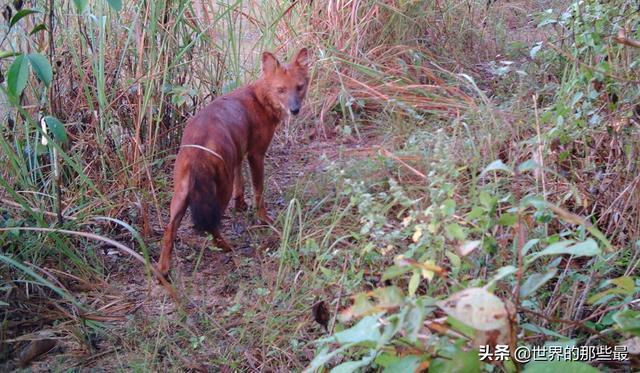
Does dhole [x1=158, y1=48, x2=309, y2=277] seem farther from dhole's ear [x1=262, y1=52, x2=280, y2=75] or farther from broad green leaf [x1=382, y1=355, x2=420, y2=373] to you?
broad green leaf [x1=382, y1=355, x2=420, y2=373]

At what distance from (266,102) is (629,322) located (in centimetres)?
301

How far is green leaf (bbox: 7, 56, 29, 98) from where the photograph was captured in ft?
8.85

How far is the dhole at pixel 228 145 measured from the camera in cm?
343

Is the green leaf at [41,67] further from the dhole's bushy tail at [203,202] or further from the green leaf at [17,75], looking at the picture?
the dhole's bushy tail at [203,202]

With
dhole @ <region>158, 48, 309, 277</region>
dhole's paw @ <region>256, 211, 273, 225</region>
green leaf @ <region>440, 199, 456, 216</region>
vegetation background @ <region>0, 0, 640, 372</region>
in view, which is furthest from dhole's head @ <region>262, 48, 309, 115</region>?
green leaf @ <region>440, 199, 456, 216</region>

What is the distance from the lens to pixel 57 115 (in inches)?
156

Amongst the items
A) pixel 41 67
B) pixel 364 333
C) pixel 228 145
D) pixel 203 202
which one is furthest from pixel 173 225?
pixel 364 333

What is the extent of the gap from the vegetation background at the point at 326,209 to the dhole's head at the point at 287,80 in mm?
282

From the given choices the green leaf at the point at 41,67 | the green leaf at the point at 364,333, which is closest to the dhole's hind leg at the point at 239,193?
the green leaf at the point at 41,67

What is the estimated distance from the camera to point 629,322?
6.06 feet

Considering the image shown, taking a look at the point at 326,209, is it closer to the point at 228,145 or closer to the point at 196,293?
the point at 228,145

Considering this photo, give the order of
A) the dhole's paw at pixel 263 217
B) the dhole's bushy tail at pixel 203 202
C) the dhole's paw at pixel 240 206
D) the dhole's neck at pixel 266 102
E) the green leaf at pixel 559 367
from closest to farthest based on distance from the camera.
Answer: the green leaf at pixel 559 367, the dhole's bushy tail at pixel 203 202, the dhole's paw at pixel 263 217, the dhole's paw at pixel 240 206, the dhole's neck at pixel 266 102

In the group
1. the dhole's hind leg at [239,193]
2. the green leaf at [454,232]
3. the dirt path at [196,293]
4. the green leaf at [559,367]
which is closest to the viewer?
the green leaf at [559,367]

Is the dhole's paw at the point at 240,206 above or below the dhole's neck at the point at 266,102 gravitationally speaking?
below
